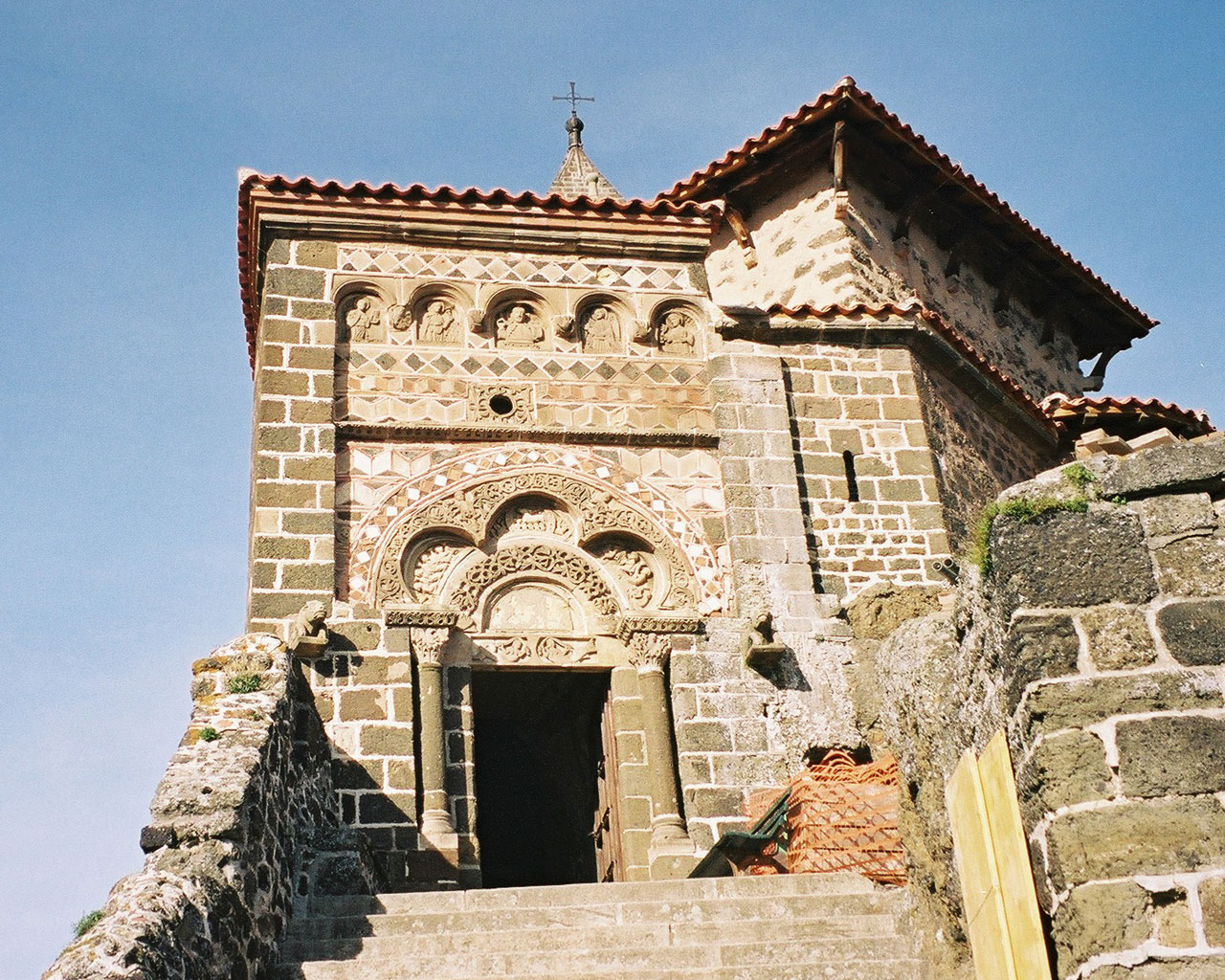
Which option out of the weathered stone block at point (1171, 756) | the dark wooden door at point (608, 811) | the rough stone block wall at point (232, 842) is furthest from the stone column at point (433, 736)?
the weathered stone block at point (1171, 756)

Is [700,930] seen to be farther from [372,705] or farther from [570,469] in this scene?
[570,469]

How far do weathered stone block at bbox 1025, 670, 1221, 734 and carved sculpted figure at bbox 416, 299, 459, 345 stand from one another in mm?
7778

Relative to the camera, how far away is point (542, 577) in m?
12.1

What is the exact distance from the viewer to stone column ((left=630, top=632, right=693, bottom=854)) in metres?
11.1

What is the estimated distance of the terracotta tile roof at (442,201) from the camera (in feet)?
42.3

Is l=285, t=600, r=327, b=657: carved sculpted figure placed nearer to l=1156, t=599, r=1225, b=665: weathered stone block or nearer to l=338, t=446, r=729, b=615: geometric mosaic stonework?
l=338, t=446, r=729, b=615: geometric mosaic stonework

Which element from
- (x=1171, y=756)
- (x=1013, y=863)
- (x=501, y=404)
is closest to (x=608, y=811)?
(x=501, y=404)

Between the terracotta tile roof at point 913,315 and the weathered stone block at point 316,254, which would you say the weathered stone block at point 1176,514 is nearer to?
the terracotta tile roof at point 913,315

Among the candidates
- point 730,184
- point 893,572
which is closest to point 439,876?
point 893,572

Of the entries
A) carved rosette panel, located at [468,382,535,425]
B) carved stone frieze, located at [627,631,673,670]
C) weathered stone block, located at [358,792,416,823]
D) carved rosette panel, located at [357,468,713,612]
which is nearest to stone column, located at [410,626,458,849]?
weathered stone block, located at [358,792,416,823]

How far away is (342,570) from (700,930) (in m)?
4.35

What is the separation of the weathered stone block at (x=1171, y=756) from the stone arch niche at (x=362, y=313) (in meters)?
8.13

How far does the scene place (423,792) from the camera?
10938 mm

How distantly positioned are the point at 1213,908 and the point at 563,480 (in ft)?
24.5
